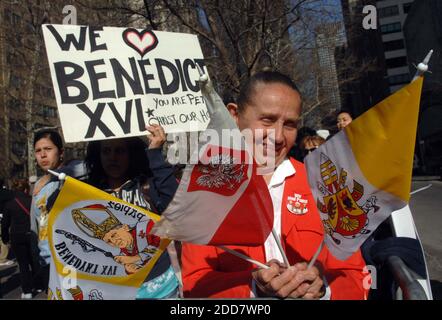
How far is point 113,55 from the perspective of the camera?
3350mm

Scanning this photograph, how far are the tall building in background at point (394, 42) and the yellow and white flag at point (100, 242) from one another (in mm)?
63506

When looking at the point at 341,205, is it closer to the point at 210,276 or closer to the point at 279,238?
the point at 279,238

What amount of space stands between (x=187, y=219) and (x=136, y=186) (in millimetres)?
1297

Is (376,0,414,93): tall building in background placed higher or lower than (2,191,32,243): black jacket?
higher

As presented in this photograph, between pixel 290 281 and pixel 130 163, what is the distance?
1.77m

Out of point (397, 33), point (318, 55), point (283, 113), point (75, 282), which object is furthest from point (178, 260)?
point (397, 33)

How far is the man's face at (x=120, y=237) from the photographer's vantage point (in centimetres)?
192

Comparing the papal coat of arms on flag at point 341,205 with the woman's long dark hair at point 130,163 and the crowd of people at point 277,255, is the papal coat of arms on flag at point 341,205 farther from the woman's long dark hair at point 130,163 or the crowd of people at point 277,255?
the woman's long dark hair at point 130,163

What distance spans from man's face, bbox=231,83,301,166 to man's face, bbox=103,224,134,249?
65 cm

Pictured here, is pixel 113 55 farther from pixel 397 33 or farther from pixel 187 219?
pixel 397 33

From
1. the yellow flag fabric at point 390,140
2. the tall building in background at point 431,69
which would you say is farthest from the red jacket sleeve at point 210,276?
the tall building in background at point 431,69

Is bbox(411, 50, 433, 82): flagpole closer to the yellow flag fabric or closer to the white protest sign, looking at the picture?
the yellow flag fabric

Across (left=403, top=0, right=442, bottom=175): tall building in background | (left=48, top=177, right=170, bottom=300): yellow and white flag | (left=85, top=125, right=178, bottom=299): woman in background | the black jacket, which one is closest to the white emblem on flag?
(left=48, top=177, right=170, bottom=300): yellow and white flag

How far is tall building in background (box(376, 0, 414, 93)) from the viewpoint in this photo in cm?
6109
